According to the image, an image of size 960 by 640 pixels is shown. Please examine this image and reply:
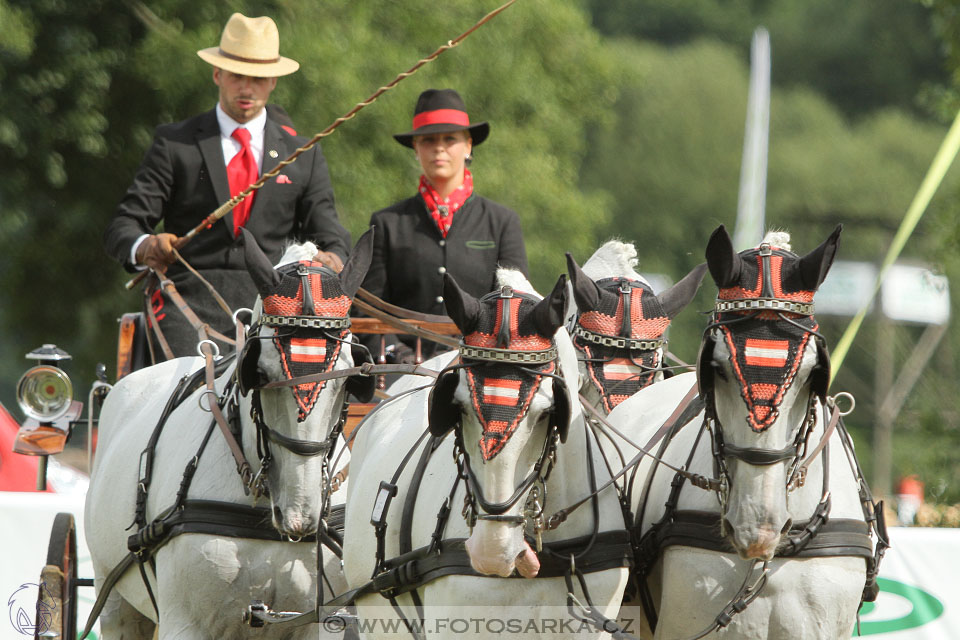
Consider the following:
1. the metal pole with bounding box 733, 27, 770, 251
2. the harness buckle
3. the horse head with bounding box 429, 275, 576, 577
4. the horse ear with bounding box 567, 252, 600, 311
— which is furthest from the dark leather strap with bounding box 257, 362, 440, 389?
the metal pole with bounding box 733, 27, 770, 251

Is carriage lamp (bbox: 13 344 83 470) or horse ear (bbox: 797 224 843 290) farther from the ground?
horse ear (bbox: 797 224 843 290)

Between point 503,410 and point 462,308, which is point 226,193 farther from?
point 503,410

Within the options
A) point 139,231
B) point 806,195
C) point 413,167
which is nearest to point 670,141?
point 806,195

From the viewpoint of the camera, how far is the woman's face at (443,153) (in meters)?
6.61

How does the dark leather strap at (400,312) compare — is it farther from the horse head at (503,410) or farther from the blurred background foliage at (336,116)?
the blurred background foliage at (336,116)

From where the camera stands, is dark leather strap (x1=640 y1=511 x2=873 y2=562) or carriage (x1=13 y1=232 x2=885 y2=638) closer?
carriage (x1=13 y1=232 x2=885 y2=638)

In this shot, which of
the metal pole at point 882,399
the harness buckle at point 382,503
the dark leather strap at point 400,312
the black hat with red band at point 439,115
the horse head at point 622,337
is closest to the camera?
the harness buckle at point 382,503

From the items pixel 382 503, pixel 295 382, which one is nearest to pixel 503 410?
pixel 382 503

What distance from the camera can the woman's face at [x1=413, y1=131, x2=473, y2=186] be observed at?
6.61m

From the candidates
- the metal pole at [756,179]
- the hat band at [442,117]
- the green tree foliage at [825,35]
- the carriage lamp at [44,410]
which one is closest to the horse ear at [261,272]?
the hat band at [442,117]

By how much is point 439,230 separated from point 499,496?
3.22 m

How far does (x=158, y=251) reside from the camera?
6.04m

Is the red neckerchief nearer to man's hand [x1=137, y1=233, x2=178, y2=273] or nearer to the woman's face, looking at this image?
the woman's face

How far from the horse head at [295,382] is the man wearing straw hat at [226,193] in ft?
5.21
